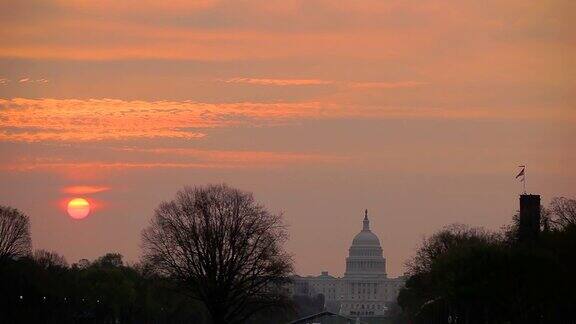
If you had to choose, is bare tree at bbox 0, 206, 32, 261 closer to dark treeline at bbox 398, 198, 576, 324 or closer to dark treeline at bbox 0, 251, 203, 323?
dark treeline at bbox 0, 251, 203, 323

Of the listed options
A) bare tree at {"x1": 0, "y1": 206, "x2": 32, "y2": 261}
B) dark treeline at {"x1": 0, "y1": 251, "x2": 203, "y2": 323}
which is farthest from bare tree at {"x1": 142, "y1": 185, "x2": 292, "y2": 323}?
bare tree at {"x1": 0, "y1": 206, "x2": 32, "y2": 261}

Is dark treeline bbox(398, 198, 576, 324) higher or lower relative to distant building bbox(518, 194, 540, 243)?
lower

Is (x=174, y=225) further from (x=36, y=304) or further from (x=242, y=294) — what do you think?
(x=36, y=304)

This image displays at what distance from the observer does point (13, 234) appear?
6649 inches

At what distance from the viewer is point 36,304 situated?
521ft

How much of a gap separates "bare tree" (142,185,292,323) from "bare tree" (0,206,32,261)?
115 feet

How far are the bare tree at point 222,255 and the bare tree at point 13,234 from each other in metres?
35.0

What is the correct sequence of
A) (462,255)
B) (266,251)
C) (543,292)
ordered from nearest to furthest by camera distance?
(543,292) < (266,251) < (462,255)

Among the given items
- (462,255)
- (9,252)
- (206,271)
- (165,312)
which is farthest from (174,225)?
(165,312)

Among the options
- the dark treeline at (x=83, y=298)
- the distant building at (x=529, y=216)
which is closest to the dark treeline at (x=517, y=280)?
the distant building at (x=529, y=216)

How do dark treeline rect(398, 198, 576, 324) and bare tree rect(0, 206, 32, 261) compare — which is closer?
dark treeline rect(398, 198, 576, 324)

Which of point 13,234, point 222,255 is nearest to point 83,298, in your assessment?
point 13,234

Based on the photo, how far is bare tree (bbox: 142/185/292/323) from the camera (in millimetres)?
131500

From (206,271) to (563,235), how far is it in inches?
1051
